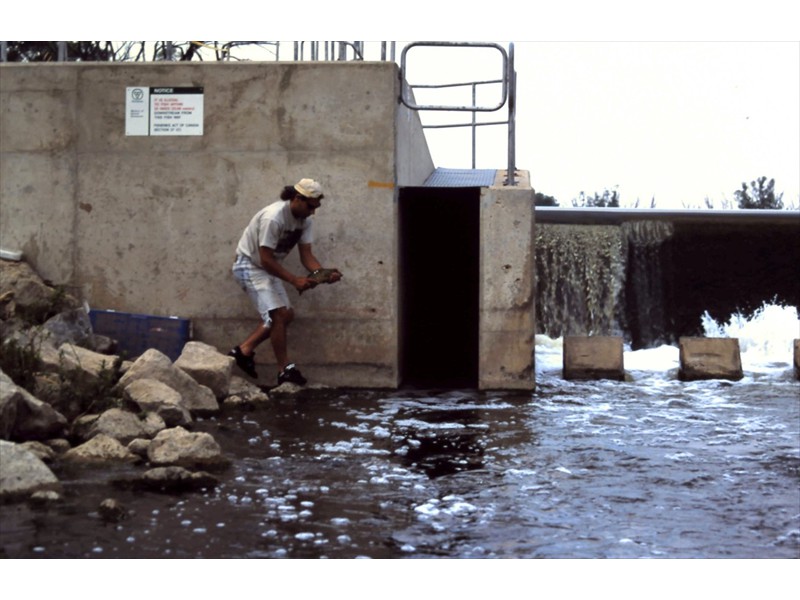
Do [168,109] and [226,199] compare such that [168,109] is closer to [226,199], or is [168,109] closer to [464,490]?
[226,199]

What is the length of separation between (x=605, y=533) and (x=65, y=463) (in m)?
3.11

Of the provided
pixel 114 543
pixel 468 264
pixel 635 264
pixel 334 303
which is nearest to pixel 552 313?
pixel 635 264

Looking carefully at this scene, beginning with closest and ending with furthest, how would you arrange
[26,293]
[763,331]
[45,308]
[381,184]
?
[45,308], [26,293], [381,184], [763,331]

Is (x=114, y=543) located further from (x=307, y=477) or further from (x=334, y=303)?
(x=334, y=303)

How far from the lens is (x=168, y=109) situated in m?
11.0

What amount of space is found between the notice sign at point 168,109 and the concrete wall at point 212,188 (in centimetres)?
7

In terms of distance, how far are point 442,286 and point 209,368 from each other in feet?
14.2

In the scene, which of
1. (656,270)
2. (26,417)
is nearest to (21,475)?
(26,417)

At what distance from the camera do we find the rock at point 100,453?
7.13 metres

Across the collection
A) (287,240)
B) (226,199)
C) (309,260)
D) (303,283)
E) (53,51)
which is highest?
(53,51)

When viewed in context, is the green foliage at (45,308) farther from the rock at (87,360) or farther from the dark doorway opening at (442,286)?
the dark doorway opening at (442,286)

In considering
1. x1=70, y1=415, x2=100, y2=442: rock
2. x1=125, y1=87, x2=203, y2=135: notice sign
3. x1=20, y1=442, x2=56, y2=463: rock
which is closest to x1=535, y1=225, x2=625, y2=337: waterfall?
x1=125, y1=87, x2=203, y2=135: notice sign

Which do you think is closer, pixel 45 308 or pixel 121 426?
pixel 121 426

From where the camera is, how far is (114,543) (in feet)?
17.4
